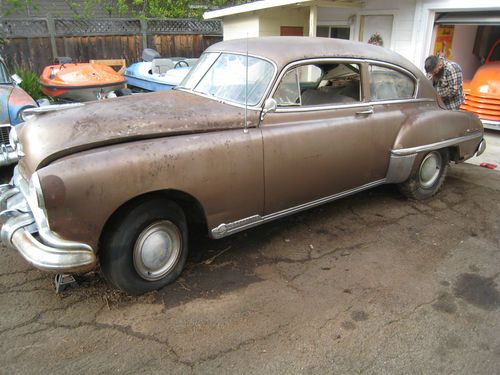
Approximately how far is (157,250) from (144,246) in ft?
0.42

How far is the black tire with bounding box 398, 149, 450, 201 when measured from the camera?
5.04 m

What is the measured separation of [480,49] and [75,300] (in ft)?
34.2

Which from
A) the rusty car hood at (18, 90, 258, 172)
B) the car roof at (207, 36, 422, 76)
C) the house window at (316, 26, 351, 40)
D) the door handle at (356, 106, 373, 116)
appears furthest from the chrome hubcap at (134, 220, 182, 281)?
the house window at (316, 26, 351, 40)

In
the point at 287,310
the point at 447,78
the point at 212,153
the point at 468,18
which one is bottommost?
the point at 287,310

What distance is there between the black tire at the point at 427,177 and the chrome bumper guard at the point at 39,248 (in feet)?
12.2

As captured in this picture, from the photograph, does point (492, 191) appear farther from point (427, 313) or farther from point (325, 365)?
point (325, 365)

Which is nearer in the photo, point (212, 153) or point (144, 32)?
point (212, 153)

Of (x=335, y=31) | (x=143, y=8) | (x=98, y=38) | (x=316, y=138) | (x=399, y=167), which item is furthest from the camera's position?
(x=143, y=8)

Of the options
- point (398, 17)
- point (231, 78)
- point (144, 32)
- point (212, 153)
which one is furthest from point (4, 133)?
point (144, 32)

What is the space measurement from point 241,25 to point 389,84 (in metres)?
6.91

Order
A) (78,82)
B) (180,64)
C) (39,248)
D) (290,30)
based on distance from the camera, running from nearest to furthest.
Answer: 1. (39,248)
2. (78,82)
3. (180,64)
4. (290,30)

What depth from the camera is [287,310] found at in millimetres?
3201

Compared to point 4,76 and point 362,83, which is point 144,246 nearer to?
point 362,83

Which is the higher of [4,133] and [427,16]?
[427,16]
